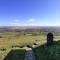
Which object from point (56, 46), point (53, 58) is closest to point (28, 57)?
point (56, 46)

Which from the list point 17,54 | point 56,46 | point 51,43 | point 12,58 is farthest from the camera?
point 17,54

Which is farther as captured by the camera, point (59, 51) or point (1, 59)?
point (1, 59)

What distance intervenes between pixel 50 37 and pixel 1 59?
1297cm

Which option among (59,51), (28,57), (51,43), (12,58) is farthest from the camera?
(12,58)

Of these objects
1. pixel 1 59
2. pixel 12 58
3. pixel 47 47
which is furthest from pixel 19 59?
pixel 47 47

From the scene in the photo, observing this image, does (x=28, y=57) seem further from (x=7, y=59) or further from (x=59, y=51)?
(x=59, y=51)

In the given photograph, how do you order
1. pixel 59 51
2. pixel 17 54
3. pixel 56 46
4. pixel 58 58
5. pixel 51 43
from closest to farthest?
1. pixel 58 58
2. pixel 59 51
3. pixel 56 46
4. pixel 51 43
5. pixel 17 54

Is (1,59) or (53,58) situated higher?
(53,58)

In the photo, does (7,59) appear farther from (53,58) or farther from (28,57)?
(53,58)

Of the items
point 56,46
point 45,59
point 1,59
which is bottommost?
point 1,59

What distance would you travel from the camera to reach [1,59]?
30734 mm

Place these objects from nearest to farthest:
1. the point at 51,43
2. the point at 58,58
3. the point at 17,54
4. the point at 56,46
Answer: the point at 58,58 → the point at 56,46 → the point at 51,43 → the point at 17,54

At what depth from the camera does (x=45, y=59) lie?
18.6 meters

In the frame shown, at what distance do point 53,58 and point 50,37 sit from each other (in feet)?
16.8
